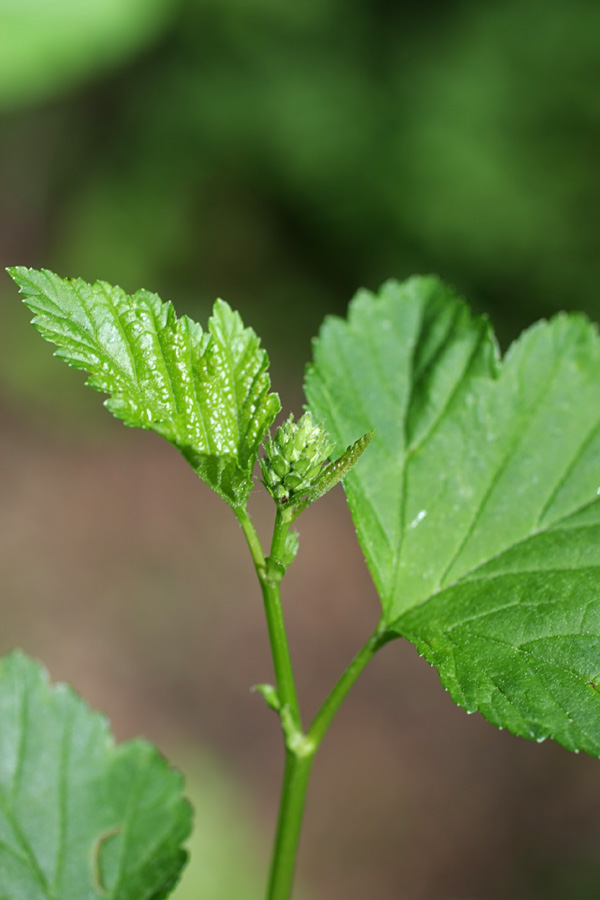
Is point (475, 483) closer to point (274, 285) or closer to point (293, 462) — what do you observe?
point (293, 462)

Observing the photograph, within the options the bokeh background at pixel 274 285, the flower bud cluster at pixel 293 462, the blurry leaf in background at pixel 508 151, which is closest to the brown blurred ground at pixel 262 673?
the bokeh background at pixel 274 285

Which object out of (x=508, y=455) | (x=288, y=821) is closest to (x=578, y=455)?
(x=508, y=455)

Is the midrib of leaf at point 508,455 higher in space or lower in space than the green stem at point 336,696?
higher

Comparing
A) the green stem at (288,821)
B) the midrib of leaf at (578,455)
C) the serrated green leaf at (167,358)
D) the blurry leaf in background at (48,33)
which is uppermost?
the blurry leaf in background at (48,33)

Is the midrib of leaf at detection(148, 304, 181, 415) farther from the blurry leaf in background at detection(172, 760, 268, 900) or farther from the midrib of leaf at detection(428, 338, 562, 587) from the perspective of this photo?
the blurry leaf in background at detection(172, 760, 268, 900)

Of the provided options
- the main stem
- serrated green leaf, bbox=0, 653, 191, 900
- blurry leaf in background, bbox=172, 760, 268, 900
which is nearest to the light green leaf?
the main stem

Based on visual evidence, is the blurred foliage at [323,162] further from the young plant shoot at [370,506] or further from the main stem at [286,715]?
the main stem at [286,715]

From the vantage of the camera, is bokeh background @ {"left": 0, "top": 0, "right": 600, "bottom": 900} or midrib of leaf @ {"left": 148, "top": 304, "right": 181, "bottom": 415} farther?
bokeh background @ {"left": 0, "top": 0, "right": 600, "bottom": 900}
